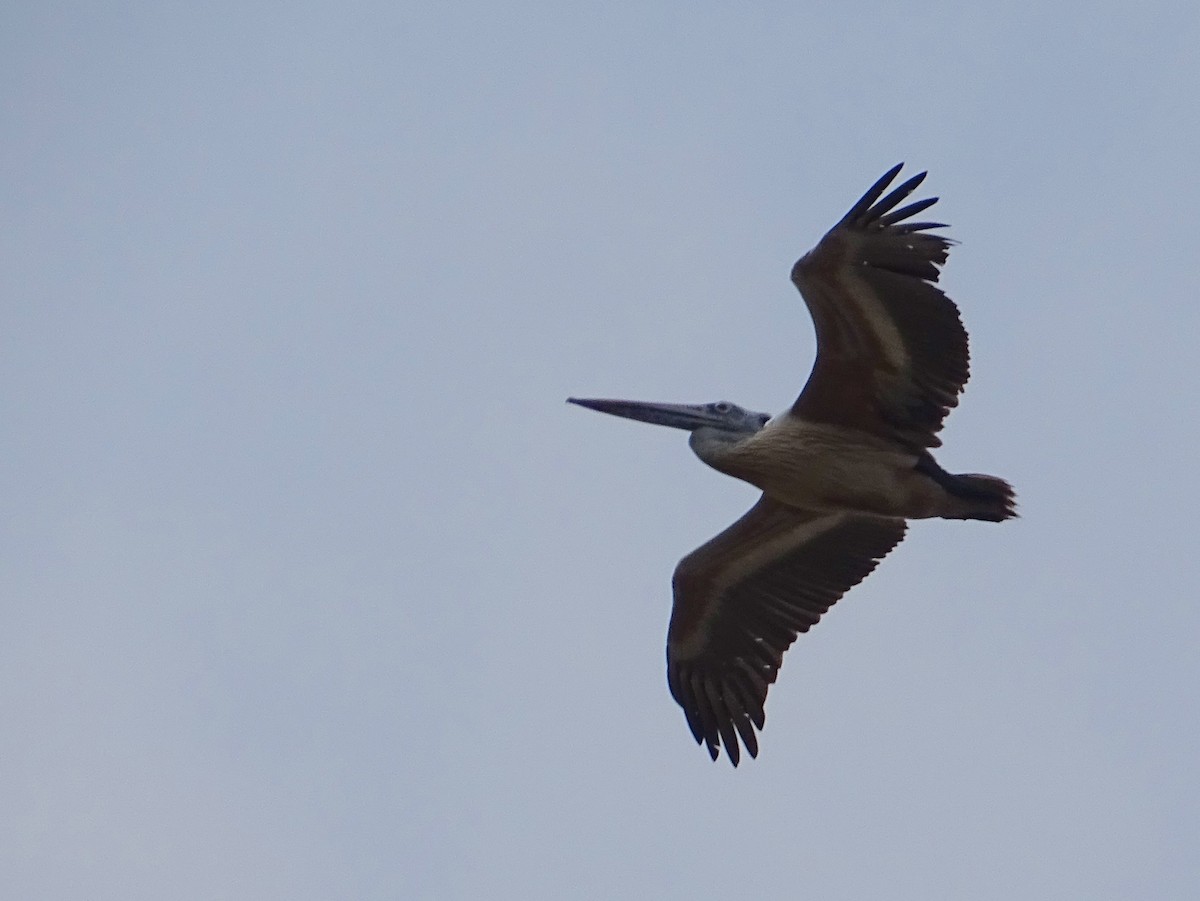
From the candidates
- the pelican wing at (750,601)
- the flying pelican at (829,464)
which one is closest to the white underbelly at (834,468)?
the flying pelican at (829,464)

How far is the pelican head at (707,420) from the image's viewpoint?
12.5 m

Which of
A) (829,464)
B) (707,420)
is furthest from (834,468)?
(707,420)

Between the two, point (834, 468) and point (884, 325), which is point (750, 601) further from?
point (884, 325)

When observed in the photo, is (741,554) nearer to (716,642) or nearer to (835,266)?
(716,642)

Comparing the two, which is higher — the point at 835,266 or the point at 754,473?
the point at 835,266

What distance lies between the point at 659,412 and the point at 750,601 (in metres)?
1.41

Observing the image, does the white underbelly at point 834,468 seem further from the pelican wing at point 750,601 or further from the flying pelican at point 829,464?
the pelican wing at point 750,601

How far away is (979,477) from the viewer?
1202cm

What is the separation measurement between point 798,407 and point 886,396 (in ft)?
1.86

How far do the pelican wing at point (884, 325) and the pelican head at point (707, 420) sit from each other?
0.56m

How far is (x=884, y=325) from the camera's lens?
1166cm

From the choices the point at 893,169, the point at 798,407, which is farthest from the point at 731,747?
the point at 893,169

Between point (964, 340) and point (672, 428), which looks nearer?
point (964, 340)

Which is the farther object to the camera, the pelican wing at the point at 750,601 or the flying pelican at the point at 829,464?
the pelican wing at the point at 750,601
